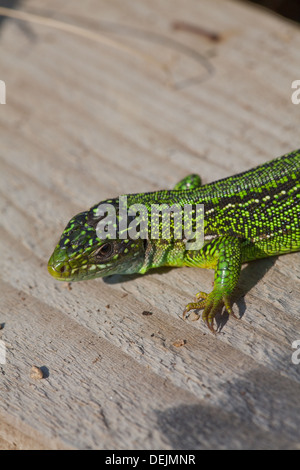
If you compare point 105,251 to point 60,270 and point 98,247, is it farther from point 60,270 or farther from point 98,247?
point 60,270

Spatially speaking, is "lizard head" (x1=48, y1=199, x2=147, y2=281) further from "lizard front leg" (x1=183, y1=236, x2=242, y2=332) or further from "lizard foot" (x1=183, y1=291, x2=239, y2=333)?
"lizard foot" (x1=183, y1=291, x2=239, y2=333)

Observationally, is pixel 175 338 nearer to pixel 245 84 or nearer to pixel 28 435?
pixel 28 435

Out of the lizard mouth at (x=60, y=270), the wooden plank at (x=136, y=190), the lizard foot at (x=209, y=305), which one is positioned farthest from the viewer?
the lizard mouth at (x=60, y=270)

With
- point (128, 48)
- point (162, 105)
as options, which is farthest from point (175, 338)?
point (128, 48)

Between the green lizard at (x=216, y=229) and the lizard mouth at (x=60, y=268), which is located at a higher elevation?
the green lizard at (x=216, y=229)

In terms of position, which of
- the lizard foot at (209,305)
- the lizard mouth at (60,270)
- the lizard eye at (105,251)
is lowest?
the lizard mouth at (60,270)

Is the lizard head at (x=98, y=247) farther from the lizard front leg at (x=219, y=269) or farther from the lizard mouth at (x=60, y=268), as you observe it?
the lizard front leg at (x=219, y=269)

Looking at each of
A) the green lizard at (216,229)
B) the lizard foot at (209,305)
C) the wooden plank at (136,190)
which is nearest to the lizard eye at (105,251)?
the green lizard at (216,229)
